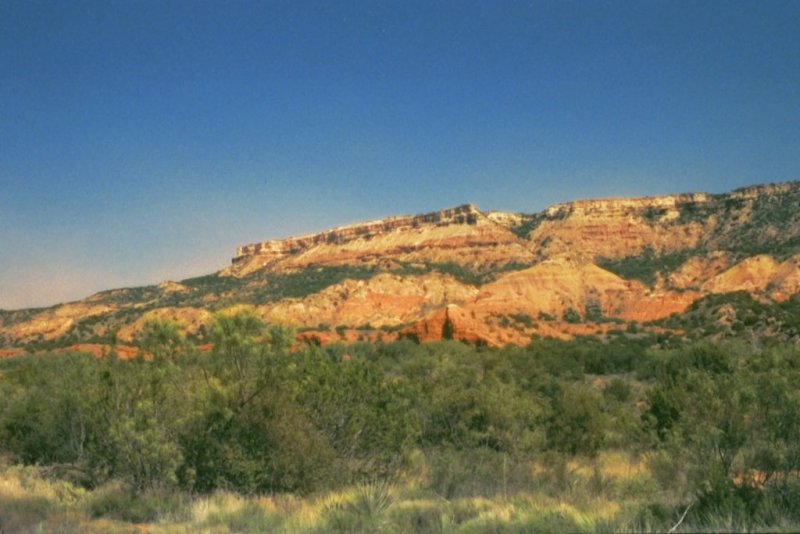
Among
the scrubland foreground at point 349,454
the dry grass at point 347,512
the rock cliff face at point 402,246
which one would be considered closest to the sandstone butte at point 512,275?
the rock cliff face at point 402,246

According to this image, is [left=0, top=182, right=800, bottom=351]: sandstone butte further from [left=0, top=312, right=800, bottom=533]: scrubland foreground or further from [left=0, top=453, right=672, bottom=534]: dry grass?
[left=0, top=453, right=672, bottom=534]: dry grass

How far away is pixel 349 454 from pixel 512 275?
256 ft

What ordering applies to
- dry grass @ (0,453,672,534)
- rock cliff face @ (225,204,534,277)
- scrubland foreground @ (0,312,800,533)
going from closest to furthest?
dry grass @ (0,453,672,534), scrubland foreground @ (0,312,800,533), rock cliff face @ (225,204,534,277)

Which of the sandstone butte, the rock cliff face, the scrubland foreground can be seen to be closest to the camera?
the scrubland foreground

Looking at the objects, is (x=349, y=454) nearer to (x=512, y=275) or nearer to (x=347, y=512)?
(x=347, y=512)

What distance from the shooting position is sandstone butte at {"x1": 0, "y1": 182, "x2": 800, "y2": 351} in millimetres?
71312

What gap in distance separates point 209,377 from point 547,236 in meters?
111

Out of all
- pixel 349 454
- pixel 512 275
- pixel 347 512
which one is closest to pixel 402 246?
pixel 512 275

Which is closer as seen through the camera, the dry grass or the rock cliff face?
the dry grass

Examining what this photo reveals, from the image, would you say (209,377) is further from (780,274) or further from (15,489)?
(780,274)

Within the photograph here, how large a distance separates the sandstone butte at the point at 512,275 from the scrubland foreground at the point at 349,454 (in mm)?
41290

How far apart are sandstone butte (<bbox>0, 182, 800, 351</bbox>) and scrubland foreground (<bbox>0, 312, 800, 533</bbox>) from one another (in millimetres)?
41290

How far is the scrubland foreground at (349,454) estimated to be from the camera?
8172 millimetres

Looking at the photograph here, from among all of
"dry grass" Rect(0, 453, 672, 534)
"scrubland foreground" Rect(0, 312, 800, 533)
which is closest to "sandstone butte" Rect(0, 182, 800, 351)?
"scrubland foreground" Rect(0, 312, 800, 533)
